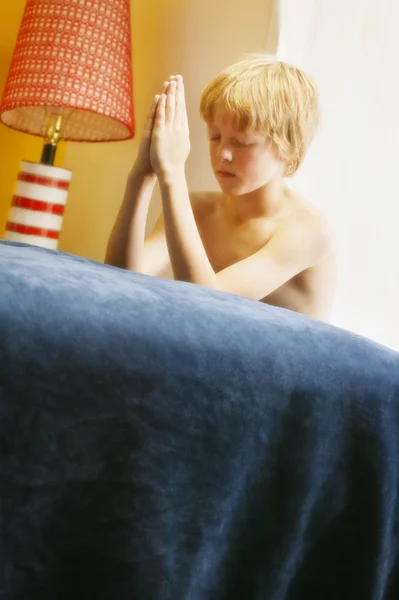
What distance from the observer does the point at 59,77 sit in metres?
1.57

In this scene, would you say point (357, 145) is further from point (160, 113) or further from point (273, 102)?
point (160, 113)

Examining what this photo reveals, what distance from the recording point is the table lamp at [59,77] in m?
1.57

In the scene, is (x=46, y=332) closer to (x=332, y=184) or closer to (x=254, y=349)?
(x=254, y=349)

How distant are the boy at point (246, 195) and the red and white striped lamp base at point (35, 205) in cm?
34

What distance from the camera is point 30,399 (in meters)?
0.51

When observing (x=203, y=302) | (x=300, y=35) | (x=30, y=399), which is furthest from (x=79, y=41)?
(x=30, y=399)

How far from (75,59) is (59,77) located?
0.05m

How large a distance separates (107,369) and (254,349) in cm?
11

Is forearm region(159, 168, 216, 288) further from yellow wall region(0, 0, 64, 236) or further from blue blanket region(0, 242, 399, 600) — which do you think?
yellow wall region(0, 0, 64, 236)

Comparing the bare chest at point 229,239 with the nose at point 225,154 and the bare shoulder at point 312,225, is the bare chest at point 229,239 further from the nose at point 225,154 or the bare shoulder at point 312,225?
the nose at point 225,154

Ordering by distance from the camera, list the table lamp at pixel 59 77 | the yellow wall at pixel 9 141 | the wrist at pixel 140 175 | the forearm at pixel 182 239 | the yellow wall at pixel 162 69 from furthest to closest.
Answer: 1. the yellow wall at pixel 9 141
2. the yellow wall at pixel 162 69
3. the table lamp at pixel 59 77
4. the wrist at pixel 140 175
5. the forearm at pixel 182 239

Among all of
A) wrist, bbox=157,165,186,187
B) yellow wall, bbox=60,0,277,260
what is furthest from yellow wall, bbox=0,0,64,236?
wrist, bbox=157,165,186,187

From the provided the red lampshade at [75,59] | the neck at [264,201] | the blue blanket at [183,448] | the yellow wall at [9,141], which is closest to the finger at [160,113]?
the neck at [264,201]

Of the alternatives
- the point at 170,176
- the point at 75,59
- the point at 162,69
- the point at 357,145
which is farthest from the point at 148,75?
the point at 170,176
